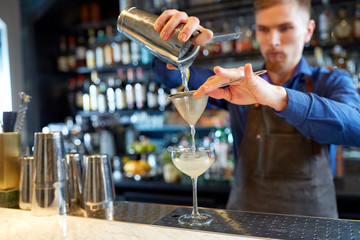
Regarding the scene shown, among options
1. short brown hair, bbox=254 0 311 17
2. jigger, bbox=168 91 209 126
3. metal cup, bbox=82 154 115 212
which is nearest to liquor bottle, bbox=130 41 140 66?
short brown hair, bbox=254 0 311 17

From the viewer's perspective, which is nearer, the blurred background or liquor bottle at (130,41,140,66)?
the blurred background

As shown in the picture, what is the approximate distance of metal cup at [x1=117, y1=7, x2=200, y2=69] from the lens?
123 centimetres

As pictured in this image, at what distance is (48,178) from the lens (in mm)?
1269

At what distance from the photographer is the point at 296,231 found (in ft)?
3.37

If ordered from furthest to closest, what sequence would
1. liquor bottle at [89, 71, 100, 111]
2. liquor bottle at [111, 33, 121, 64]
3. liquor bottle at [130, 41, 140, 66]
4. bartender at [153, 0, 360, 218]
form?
liquor bottle at [89, 71, 100, 111] → liquor bottle at [111, 33, 121, 64] → liquor bottle at [130, 41, 140, 66] → bartender at [153, 0, 360, 218]

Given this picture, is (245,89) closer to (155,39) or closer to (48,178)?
(155,39)

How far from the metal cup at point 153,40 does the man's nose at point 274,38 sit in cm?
47

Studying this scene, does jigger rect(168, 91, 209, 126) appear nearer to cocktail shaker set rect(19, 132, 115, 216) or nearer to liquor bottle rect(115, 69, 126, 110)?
cocktail shaker set rect(19, 132, 115, 216)

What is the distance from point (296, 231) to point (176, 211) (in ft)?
1.38

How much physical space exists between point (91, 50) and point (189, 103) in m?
3.04

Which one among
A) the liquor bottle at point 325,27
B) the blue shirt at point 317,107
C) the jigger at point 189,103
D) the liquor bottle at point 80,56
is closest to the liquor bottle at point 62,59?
the liquor bottle at point 80,56

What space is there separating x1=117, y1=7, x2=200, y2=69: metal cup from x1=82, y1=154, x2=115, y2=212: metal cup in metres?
0.44

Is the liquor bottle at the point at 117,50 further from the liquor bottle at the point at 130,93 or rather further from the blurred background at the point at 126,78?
the liquor bottle at the point at 130,93

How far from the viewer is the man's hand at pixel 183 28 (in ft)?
3.79
